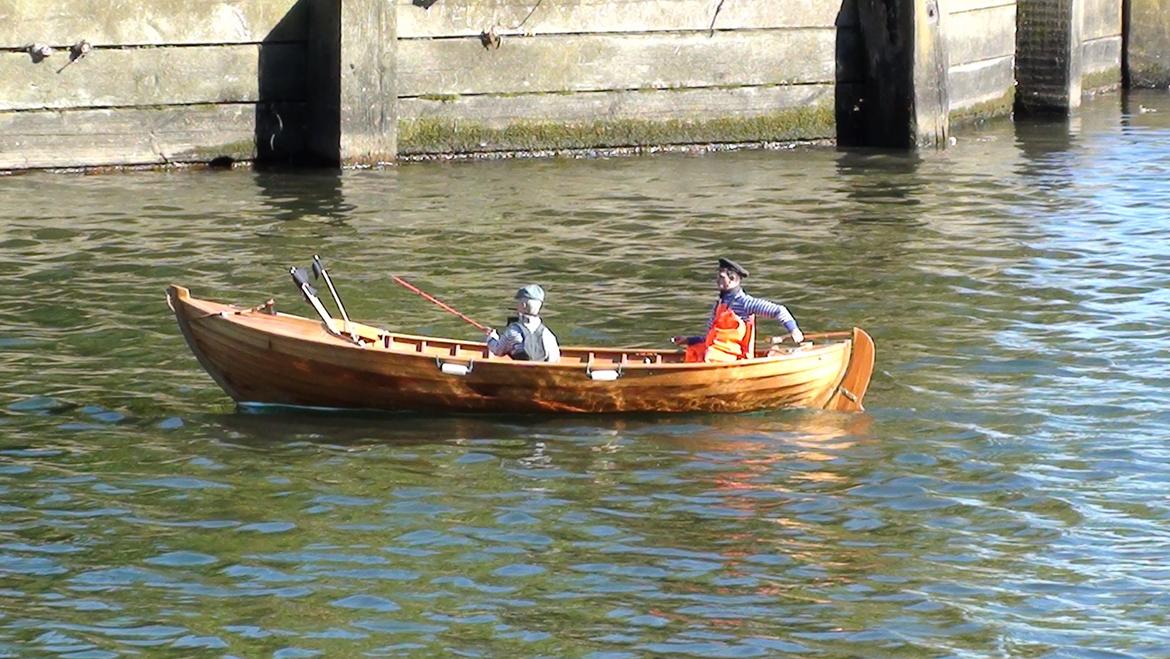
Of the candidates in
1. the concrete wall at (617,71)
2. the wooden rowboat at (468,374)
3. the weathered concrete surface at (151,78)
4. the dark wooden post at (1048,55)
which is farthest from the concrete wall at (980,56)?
the wooden rowboat at (468,374)

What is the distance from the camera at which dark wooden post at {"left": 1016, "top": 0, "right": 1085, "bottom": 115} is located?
27953 millimetres

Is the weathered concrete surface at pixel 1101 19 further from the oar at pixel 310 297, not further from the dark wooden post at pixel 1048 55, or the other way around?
the oar at pixel 310 297

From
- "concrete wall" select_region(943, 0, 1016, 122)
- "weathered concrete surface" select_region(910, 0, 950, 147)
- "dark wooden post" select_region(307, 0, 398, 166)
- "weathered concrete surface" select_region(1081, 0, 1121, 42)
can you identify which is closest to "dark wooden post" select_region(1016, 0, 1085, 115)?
"concrete wall" select_region(943, 0, 1016, 122)

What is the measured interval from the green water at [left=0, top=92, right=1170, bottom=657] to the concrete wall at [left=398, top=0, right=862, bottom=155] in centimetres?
198

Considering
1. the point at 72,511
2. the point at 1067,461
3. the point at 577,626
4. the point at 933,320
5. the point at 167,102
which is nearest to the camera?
the point at 577,626

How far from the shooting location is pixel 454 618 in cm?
1002

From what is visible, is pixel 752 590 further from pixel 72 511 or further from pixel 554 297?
pixel 554 297

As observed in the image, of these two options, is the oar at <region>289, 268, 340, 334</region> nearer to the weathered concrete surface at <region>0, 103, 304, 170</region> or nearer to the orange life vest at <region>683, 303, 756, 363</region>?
the orange life vest at <region>683, 303, 756, 363</region>

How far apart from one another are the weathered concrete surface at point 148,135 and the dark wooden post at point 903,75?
736cm

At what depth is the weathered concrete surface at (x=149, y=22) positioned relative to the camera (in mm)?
21469

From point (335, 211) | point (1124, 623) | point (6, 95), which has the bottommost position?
point (1124, 623)

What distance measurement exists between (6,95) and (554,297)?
7.77 metres

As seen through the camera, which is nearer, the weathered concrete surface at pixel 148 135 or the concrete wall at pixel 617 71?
the weathered concrete surface at pixel 148 135

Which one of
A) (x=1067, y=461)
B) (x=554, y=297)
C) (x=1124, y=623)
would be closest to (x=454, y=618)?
(x=1124, y=623)
